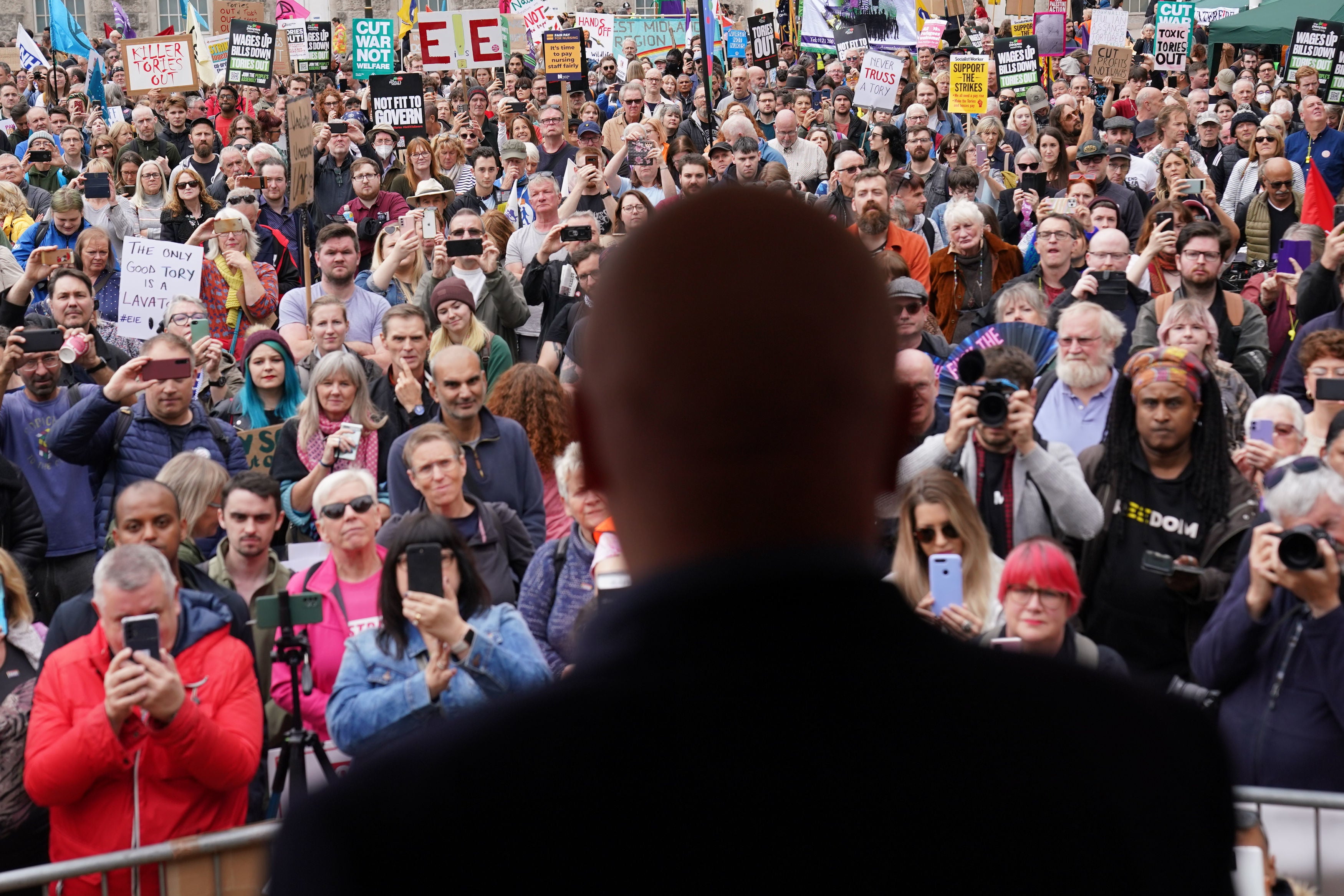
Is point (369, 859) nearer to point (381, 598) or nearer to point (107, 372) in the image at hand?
point (381, 598)

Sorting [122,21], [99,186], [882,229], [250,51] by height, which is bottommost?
[882,229]

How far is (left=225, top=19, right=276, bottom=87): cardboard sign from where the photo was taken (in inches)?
652

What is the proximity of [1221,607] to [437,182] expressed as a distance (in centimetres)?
786

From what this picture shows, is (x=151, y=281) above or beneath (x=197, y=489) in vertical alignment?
above

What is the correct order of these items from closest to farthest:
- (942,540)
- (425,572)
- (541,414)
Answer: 1. (425,572)
2. (942,540)
3. (541,414)

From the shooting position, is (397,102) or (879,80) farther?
(879,80)

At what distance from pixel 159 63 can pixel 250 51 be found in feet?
3.34

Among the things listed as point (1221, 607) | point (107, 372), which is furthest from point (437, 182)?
A: point (1221, 607)

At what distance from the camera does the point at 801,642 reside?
883 millimetres

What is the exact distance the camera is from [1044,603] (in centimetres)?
405

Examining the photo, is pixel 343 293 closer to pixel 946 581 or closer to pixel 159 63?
pixel 946 581

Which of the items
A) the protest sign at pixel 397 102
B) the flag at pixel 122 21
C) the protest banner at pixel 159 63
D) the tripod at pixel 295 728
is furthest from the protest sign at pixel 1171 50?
the flag at pixel 122 21

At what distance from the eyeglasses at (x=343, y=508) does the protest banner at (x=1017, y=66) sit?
11.4 m

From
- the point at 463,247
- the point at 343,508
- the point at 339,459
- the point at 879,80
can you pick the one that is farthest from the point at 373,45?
the point at 343,508
